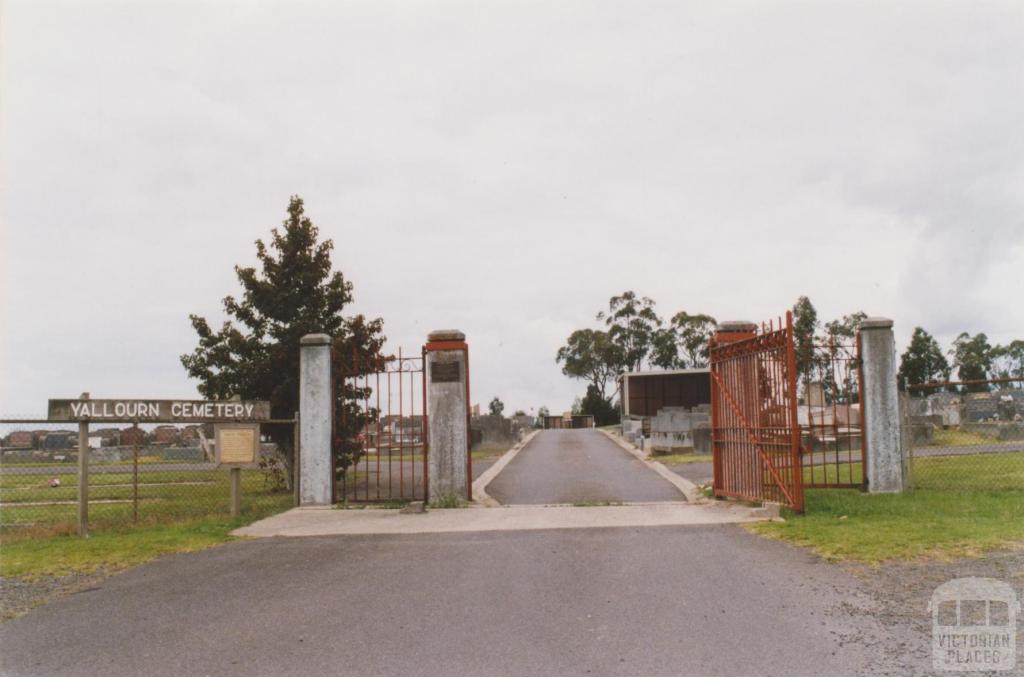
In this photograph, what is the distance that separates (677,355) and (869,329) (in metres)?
67.1

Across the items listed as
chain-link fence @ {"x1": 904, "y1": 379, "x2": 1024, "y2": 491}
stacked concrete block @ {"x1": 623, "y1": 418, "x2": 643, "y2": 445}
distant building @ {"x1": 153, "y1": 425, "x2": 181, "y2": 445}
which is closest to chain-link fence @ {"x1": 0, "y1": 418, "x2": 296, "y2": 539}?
distant building @ {"x1": 153, "y1": 425, "x2": 181, "y2": 445}

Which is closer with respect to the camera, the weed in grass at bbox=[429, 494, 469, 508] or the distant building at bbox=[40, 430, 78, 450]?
the weed in grass at bbox=[429, 494, 469, 508]

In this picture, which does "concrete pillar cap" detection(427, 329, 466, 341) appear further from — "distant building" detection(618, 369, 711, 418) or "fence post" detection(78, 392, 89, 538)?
"distant building" detection(618, 369, 711, 418)

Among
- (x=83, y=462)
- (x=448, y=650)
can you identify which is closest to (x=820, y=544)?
(x=448, y=650)

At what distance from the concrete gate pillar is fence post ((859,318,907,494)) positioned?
6541mm

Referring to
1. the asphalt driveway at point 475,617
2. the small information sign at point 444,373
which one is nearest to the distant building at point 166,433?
the small information sign at point 444,373

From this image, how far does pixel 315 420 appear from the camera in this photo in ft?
44.3

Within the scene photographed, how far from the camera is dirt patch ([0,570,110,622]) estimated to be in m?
7.01

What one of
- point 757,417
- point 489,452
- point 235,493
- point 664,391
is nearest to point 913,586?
point 757,417

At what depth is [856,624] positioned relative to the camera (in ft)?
18.4

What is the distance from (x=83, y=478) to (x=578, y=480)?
33.4ft

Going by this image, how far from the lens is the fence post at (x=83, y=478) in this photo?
11.2 meters

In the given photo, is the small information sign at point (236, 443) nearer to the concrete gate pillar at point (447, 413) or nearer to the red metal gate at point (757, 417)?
the concrete gate pillar at point (447, 413)

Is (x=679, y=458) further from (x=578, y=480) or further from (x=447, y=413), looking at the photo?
(x=447, y=413)
